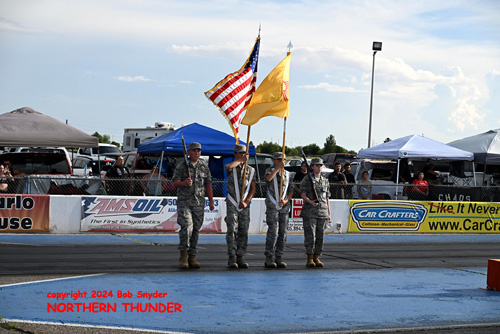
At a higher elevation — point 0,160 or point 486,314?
point 0,160

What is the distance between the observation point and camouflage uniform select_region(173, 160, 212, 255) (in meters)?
10.4

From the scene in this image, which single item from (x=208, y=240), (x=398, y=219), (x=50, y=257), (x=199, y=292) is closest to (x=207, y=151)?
(x=208, y=240)

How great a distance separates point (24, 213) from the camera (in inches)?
621

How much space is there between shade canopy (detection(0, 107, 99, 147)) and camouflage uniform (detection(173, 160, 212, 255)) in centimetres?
959

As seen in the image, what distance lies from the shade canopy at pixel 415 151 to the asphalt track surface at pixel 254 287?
7.06 meters

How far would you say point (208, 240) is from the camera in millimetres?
15500

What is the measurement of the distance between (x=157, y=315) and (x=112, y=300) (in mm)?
906

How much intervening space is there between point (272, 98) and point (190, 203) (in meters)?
2.37

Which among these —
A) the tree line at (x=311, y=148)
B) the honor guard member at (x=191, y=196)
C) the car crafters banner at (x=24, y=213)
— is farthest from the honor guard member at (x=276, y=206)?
the tree line at (x=311, y=148)

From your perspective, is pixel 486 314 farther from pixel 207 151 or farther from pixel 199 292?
pixel 207 151

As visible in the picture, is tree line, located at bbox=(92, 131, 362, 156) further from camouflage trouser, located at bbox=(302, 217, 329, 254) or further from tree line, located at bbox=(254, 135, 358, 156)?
camouflage trouser, located at bbox=(302, 217, 329, 254)

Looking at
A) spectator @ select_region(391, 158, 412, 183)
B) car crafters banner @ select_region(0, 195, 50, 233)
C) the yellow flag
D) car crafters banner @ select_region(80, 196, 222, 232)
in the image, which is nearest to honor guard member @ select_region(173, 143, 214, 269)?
the yellow flag

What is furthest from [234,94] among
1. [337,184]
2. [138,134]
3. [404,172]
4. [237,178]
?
[138,134]

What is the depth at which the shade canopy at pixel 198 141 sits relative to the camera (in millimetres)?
19219
